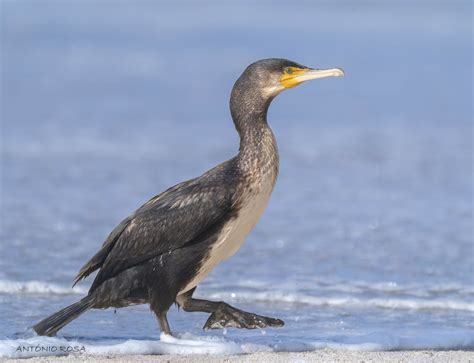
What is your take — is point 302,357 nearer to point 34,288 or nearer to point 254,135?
point 254,135

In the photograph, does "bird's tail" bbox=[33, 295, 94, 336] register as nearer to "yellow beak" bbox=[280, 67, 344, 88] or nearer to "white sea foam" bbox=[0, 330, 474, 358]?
"white sea foam" bbox=[0, 330, 474, 358]

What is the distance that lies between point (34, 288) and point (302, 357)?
2831mm

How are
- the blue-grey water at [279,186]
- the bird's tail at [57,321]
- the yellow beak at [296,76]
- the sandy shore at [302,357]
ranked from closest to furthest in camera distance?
the sandy shore at [302,357] < the bird's tail at [57,321] < the yellow beak at [296,76] < the blue-grey water at [279,186]

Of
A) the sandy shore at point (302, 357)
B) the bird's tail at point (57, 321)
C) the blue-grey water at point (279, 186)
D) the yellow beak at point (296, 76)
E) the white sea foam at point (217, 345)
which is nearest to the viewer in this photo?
the sandy shore at point (302, 357)

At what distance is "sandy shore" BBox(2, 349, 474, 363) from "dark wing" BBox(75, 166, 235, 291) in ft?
2.08

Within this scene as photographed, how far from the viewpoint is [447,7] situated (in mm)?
66938

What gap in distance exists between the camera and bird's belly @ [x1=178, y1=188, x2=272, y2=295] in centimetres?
773

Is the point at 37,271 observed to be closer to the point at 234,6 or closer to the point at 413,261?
the point at 413,261

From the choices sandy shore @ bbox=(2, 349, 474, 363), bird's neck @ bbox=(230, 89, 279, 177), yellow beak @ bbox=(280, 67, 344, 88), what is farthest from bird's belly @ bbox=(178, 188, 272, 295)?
yellow beak @ bbox=(280, 67, 344, 88)

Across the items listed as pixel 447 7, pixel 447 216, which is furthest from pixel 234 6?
pixel 447 216

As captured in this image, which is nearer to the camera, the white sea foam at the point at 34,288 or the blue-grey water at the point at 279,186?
the blue-grey water at the point at 279,186

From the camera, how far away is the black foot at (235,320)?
779cm

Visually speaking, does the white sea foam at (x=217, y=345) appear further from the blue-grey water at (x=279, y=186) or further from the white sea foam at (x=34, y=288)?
the white sea foam at (x=34, y=288)

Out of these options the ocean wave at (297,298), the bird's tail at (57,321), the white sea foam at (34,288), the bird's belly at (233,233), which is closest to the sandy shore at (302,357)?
the bird's tail at (57,321)
